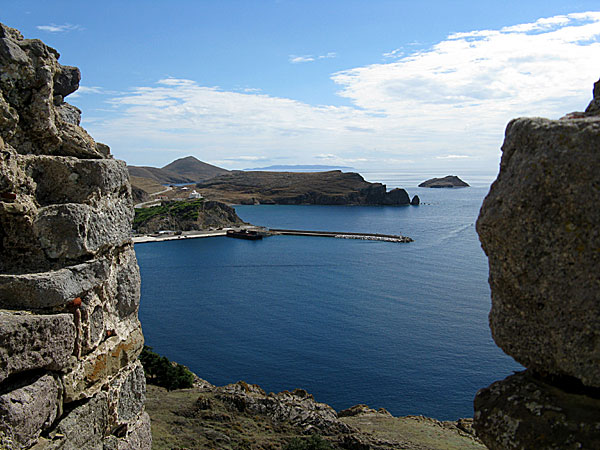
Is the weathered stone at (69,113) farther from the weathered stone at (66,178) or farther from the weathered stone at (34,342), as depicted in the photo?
the weathered stone at (34,342)

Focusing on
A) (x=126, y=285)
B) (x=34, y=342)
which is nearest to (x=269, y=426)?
(x=126, y=285)

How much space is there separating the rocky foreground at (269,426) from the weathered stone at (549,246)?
11.7 meters

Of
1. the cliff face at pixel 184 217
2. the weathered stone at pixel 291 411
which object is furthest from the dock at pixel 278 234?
the weathered stone at pixel 291 411

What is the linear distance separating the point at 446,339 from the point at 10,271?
35724 mm

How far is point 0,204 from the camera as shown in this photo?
525 cm

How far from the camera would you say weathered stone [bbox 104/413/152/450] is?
19.5 ft

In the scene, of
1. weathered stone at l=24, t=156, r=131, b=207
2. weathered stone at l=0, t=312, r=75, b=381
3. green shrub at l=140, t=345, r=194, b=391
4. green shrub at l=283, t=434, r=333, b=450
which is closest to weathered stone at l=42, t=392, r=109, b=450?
weathered stone at l=0, t=312, r=75, b=381

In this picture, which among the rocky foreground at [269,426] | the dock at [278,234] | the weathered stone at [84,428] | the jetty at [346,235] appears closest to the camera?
the weathered stone at [84,428]

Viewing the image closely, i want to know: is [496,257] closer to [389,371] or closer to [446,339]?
[389,371]

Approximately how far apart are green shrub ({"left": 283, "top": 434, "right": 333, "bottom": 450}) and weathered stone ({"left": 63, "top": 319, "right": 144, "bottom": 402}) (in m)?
9.64

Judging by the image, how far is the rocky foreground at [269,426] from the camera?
48.7 feet

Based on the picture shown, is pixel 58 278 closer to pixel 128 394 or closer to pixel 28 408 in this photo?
pixel 28 408

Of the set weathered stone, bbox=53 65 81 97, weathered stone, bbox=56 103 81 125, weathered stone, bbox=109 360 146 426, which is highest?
weathered stone, bbox=53 65 81 97

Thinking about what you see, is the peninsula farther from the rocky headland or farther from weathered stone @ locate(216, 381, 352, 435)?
weathered stone @ locate(216, 381, 352, 435)
